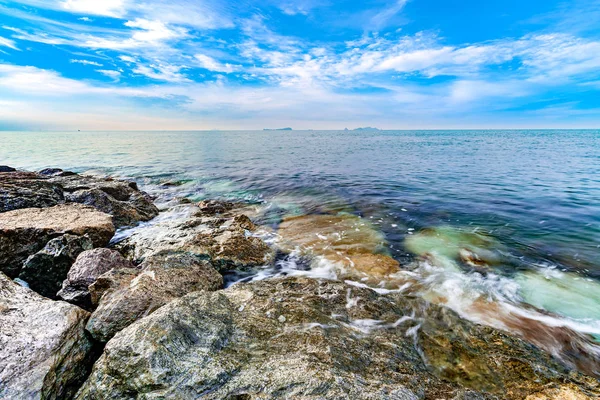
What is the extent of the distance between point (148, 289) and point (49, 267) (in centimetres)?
330

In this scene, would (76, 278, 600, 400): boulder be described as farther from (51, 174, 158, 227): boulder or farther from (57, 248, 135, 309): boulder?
(51, 174, 158, 227): boulder

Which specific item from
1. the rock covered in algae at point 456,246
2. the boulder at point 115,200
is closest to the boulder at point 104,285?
the boulder at point 115,200

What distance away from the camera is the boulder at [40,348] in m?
2.87

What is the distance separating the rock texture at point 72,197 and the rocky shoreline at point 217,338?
85.6 inches

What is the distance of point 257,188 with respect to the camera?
2027cm

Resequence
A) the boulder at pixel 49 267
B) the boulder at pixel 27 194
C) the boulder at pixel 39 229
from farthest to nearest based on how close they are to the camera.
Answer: the boulder at pixel 27 194 < the boulder at pixel 39 229 < the boulder at pixel 49 267

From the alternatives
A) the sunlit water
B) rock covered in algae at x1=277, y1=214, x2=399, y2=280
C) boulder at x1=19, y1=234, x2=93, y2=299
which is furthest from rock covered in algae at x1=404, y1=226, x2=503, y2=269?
boulder at x1=19, y1=234, x2=93, y2=299

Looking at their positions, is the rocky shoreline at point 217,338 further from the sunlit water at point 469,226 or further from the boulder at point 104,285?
the sunlit water at point 469,226

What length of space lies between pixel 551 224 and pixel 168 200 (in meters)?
20.0

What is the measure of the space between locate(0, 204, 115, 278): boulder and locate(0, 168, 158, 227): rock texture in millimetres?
1598

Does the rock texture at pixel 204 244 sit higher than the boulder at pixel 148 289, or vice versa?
the boulder at pixel 148 289

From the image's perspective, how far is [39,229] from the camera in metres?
7.05

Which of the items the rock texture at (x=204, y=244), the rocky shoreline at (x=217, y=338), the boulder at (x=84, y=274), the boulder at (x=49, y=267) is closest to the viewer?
the rocky shoreline at (x=217, y=338)

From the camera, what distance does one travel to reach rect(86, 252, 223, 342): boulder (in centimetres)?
387
